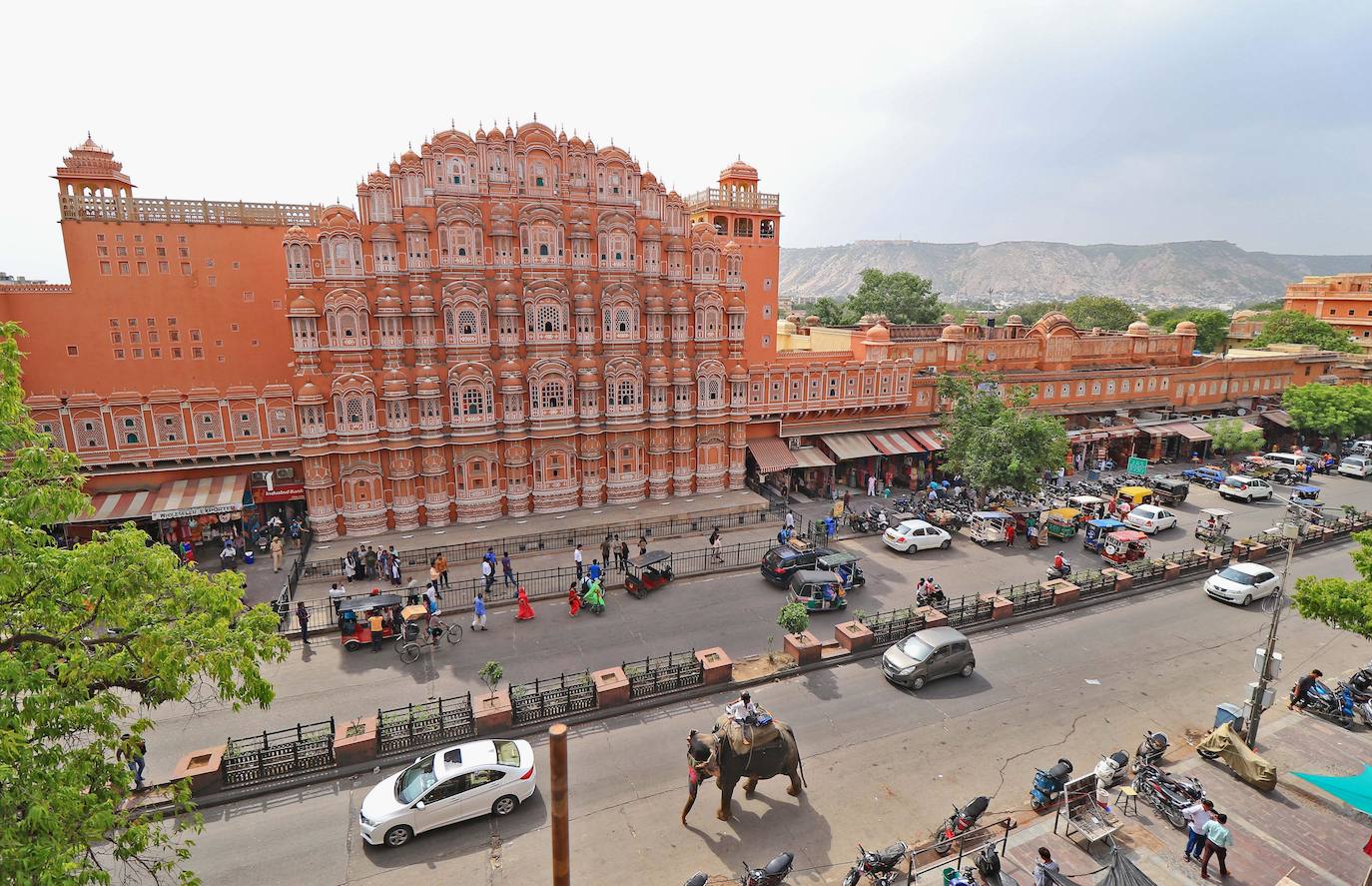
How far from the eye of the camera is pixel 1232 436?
47531mm

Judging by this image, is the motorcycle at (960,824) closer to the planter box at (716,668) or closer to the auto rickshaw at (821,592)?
the planter box at (716,668)

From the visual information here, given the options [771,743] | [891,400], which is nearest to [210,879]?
[771,743]

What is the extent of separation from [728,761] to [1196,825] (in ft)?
30.0

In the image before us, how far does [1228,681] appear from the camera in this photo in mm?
20312

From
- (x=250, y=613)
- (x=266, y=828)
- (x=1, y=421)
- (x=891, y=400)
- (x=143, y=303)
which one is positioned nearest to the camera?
(x=1, y=421)

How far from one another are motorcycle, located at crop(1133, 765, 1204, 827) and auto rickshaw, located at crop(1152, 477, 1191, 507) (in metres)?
28.5

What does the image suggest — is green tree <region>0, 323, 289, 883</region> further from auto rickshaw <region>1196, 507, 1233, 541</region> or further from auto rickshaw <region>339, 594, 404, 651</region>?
auto rickshaw <region>1196, 507, 1233, 541</region>

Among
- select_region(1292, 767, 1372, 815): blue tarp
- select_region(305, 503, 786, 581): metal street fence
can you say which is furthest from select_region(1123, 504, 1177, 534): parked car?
select_region(1292, 767, 1372, 815): blue tarp

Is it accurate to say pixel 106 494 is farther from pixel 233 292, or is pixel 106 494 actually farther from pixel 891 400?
pixel 891 400

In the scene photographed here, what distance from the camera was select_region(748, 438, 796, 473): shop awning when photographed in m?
39.4

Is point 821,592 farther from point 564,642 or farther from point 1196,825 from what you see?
point 1196,825

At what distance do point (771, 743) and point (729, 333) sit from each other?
2760 cm

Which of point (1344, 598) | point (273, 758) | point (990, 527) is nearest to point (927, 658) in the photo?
point (1344, 598)

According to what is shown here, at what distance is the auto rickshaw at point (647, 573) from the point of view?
26203 millimetres
